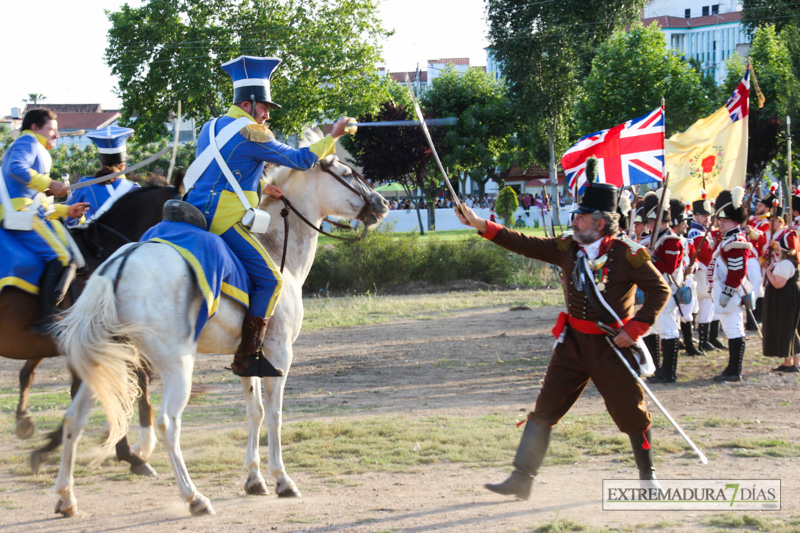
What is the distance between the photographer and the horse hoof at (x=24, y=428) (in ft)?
24.1

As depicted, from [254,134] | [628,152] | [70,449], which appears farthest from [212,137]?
[628,152]

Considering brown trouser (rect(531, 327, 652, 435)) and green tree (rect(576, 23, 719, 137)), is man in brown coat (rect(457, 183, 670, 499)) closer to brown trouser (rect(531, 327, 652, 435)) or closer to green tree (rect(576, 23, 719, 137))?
brown trouser (rect(531, 327, 652, 435))

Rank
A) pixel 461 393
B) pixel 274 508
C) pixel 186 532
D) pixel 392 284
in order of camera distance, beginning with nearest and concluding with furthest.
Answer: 1. pixel 186 532
2. pixel 274 508
3. pixel 461 393
4. pixel 392 284

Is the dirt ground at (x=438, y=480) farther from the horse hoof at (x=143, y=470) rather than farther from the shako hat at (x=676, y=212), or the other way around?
the shako hat at (x=676, y=212)

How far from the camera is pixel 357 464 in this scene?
6.77 metres

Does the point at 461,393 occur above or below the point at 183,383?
below

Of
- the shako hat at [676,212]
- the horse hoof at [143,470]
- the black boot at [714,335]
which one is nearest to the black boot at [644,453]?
the horse hoof at [143,470]

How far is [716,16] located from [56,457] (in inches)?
3331

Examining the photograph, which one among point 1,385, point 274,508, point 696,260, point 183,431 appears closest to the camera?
point 274,508

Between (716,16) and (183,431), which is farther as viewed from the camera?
(716,16)

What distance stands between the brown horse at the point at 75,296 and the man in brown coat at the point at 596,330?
2.88 m

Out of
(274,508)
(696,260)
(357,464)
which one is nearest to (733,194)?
(696,260)

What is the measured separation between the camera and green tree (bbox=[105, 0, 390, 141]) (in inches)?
1476

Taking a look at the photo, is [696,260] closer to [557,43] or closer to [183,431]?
[183,431]
